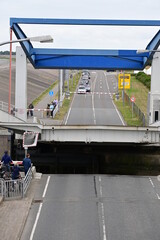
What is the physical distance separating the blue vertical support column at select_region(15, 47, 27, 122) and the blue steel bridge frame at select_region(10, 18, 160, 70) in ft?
2.10

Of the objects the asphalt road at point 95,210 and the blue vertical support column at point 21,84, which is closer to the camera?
the asphalt road at point 95,210

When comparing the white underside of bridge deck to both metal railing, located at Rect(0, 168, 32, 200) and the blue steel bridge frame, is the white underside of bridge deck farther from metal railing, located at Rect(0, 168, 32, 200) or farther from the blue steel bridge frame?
metal railing, located at Rect(0, 168, 32, 200)

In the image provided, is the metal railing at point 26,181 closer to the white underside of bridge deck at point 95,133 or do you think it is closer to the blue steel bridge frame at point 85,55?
the white underside of bridge deck at point 95,133

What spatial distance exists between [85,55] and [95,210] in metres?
20.8

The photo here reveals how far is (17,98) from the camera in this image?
39969 mm

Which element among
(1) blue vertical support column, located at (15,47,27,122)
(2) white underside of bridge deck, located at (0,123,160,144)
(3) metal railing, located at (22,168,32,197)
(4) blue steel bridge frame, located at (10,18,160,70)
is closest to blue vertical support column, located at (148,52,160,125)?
(4) blue steel bridge frame, located at (10,18,160,70)

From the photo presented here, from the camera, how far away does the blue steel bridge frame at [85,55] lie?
124ft

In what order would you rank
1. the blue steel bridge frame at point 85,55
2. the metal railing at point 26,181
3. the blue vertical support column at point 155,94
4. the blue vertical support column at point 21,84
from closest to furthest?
the metal railing at point 26,181
the blue steel bridge frame at point 85,55
the blue vertical support column at point 21,84
the blue vertical support column at point 155,94

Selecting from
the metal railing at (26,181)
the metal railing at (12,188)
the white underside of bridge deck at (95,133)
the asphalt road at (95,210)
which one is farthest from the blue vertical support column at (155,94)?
the metal railing at (12,188)

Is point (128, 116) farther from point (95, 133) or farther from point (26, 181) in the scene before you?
point (26, 181)

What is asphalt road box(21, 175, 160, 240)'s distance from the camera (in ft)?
60.1

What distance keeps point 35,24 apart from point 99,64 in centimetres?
633

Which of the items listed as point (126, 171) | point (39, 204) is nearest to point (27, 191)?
point (39, 204)

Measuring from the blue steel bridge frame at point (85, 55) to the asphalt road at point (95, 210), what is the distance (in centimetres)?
1325
